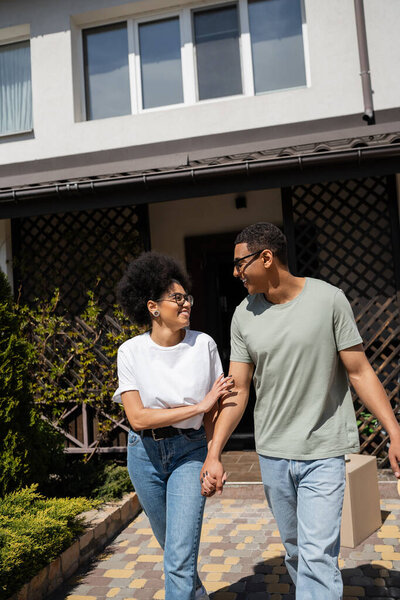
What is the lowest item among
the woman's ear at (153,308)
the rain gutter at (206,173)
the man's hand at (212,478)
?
the man's hand at (212,478)

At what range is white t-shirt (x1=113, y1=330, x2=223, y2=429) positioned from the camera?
2.49m

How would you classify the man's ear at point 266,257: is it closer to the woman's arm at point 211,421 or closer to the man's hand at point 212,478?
the woman's arm at point 211,421

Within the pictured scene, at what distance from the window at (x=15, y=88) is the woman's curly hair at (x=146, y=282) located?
19.3 ft

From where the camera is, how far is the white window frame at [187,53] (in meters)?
6.95

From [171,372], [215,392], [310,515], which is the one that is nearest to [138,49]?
[171,372]

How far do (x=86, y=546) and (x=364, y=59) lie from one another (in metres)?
6.13

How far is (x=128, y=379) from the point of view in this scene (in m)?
2.58

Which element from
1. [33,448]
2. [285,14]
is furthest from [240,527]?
[285,14]

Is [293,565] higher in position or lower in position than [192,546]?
lower

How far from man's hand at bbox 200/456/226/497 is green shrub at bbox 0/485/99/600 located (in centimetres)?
145

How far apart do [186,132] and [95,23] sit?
2337mm

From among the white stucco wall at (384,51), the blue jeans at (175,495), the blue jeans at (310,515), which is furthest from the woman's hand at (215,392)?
the white stucco wall at (384,51)

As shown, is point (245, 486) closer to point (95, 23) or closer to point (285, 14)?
point (285, 14)

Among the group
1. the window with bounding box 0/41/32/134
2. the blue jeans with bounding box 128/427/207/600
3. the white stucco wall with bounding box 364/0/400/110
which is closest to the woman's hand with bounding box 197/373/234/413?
the blue jeans with bounding box 128/427/207/600
